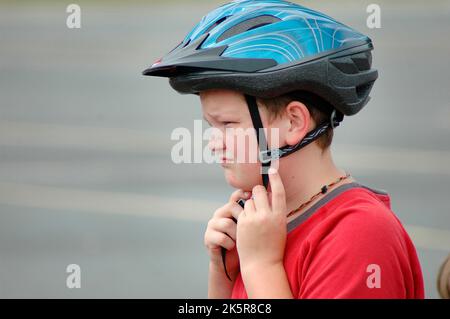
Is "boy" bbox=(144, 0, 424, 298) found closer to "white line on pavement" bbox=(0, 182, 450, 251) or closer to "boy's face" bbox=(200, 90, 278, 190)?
"boy's face" bbox=(200, 90, 278, 190)

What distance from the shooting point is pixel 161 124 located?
464 inches

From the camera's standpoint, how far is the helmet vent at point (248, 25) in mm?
2934

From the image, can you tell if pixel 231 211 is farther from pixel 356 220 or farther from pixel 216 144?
pixel 356 220

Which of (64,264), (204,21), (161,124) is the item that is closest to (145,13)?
(161,124)

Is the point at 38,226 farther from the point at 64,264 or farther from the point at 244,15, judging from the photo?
the point at 244,15

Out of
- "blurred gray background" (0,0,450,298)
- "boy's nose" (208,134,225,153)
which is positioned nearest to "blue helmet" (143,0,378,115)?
"boy's nose" (208,134,225,153)

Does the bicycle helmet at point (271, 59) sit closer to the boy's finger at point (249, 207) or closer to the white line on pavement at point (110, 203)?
the boy's finger at point (249, 207)

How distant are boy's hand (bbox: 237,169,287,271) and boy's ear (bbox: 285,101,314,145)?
0.66ft

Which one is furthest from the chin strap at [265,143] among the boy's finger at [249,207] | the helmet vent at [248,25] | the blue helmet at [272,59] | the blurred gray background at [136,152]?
the blurred gray background at [136,152]

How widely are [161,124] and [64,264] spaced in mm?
4158

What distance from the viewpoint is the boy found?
A: 105 inches

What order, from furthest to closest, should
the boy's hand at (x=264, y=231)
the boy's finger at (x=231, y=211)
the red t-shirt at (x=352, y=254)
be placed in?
the boy's finger at (x=231, y=211) < the boy's hand at (x=264, y=231) < the red t-shirt at (x=352, y=254)

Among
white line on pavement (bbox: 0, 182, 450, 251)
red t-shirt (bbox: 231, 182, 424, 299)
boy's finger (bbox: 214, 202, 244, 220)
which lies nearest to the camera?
red t-shirt (bbox: 231, 182, 424, 299)

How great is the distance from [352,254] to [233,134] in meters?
0.64
